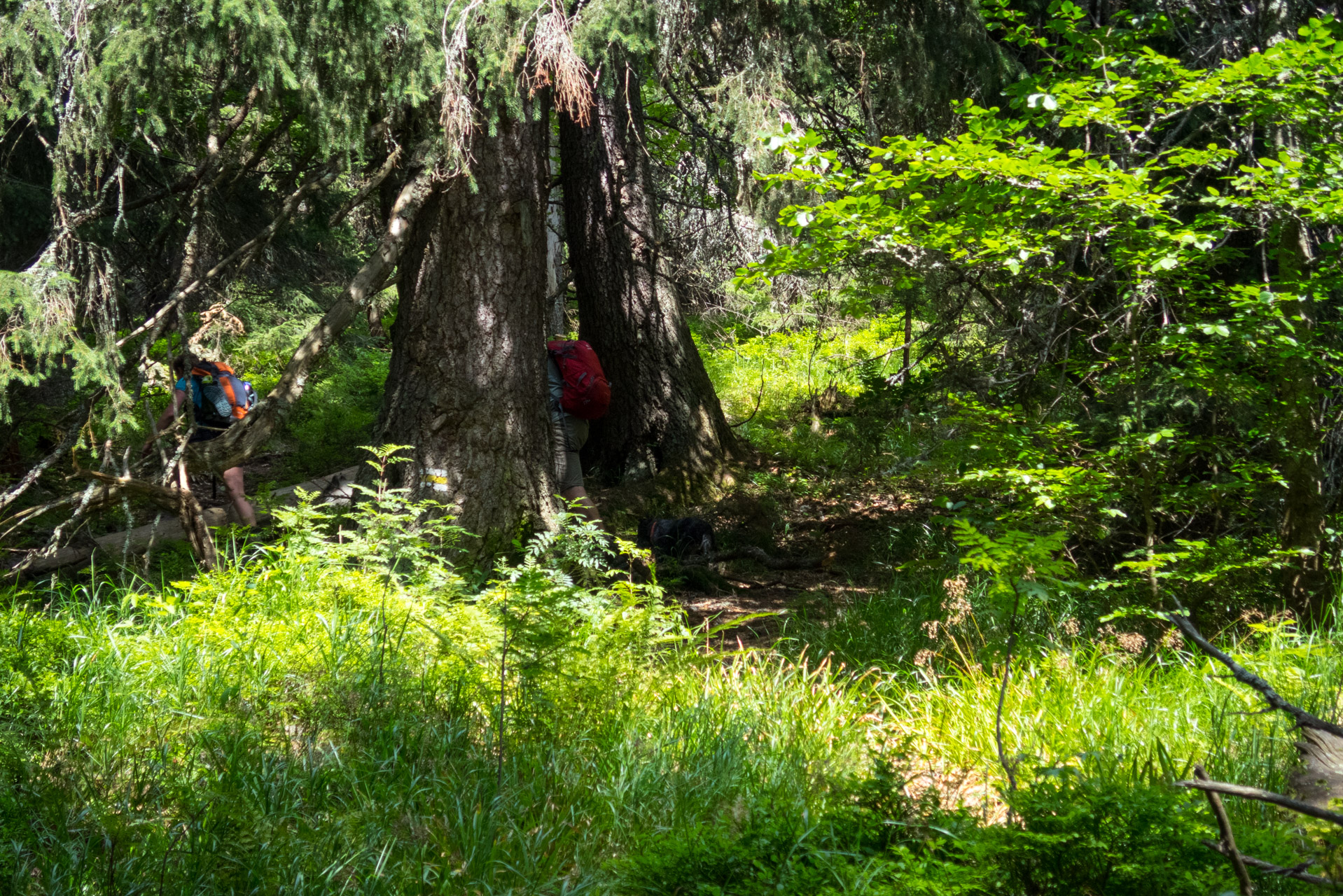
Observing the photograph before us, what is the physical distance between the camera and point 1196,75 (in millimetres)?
4051

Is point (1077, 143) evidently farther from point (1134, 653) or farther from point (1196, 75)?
point (1134, 653)

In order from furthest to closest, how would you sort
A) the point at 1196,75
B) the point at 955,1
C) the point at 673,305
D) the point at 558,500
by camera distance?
the point at 673,305 < the point at 558,500 < the point at 955,1 < the point at 1196,75

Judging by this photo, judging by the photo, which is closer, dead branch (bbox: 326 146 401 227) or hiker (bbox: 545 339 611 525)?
dead branch (bbox: 326 146 401 227)

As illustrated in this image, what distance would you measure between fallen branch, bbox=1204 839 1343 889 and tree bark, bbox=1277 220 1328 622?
2841 mm

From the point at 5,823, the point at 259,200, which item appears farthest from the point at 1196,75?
the point at 259,200

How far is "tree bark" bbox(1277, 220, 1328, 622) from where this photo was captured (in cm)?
447

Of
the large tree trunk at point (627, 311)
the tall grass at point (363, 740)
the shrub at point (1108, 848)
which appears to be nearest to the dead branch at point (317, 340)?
the tall grass at point (363, 740)

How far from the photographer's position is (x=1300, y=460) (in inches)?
185

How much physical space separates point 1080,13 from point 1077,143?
1.54 meters

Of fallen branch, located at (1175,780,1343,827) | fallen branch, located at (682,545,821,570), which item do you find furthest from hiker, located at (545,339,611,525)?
fallen branch, located at (1175,780,1343,827)

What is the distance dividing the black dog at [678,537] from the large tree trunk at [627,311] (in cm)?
121

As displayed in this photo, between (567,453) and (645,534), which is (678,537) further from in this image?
(567,453)

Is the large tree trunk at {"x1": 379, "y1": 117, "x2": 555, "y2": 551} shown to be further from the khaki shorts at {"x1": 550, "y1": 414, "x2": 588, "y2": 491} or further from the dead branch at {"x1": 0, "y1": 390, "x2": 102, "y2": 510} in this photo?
the dead branch at {"x1": 0, "y1": 390, "x2": 102, "y2": 510}

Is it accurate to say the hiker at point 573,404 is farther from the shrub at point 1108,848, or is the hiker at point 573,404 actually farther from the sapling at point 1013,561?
the shrub at point 1108,848
